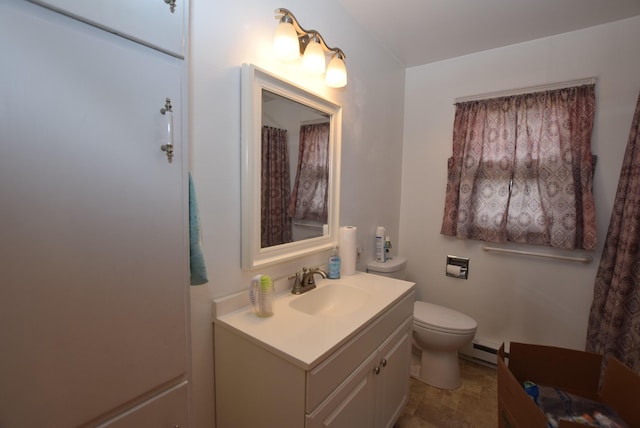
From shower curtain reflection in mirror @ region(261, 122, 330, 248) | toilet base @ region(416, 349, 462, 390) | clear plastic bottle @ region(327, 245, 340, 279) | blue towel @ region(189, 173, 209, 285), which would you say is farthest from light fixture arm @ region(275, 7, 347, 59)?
toilet base @ region(416, 349, 462, 390)

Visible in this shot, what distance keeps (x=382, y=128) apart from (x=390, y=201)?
0.62 metres

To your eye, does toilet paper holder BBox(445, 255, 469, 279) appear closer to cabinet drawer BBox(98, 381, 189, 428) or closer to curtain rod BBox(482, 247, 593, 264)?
curtain rod BBox(482, 247, 593, 264)

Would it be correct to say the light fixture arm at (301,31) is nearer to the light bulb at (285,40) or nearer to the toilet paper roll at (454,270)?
the light bulb at (285,40)

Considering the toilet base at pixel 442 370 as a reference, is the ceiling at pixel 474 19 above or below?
above

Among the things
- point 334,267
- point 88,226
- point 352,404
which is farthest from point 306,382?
point 334,267

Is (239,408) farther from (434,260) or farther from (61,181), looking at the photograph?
(434,260)

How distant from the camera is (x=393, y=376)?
144 centimetres

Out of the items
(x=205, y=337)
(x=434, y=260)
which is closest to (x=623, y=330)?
(x=434, y=260)

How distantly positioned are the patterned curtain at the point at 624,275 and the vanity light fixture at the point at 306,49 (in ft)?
5.81

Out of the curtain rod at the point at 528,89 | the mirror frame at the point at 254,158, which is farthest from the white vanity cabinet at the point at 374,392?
the curtain rod at the point at 528,89

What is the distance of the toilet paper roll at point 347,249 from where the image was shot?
5.51 ft

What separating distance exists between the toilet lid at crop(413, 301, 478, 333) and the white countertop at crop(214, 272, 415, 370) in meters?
0.72

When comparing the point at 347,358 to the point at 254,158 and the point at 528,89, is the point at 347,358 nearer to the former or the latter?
the point at 254,158

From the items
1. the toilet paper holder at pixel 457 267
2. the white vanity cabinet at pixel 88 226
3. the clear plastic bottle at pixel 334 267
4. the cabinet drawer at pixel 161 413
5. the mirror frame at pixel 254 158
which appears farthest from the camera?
the toilet paper holder at pixel 457 267
